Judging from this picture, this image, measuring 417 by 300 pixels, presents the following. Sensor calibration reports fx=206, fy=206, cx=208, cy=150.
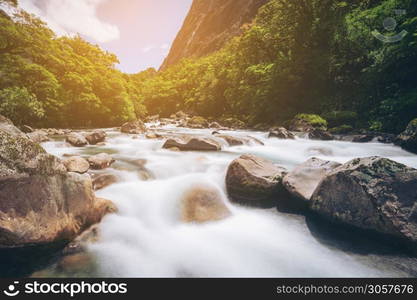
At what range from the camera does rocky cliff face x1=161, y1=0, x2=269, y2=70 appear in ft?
238

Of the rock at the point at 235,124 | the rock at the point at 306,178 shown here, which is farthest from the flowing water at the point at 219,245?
the rock at the point at 235,124

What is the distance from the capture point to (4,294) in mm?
2406

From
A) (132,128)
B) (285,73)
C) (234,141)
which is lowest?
(234,141)

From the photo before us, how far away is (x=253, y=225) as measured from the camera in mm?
4246

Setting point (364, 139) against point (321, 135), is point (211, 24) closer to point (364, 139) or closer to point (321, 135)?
point (321, 135)

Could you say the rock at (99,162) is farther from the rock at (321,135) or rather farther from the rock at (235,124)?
the rock at (235,124)

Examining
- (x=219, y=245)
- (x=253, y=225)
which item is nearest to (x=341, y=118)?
(x=253, y=225)

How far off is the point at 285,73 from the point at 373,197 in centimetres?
1822

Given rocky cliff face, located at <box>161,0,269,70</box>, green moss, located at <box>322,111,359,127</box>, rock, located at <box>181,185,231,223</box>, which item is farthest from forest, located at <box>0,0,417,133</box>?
rocky cliff face, located at <box>161,0,269,70</box>

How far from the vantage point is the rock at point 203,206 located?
436 cm

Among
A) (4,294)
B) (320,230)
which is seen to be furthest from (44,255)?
(320,230)

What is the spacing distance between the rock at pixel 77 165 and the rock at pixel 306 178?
17.0ft

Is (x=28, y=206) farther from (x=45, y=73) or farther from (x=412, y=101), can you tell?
(x=45, y=73)

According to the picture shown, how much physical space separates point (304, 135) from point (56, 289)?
47.1 ft
